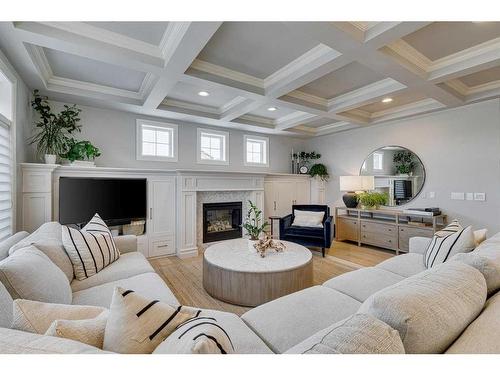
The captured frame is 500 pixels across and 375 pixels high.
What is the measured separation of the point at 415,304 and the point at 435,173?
406 centimetres

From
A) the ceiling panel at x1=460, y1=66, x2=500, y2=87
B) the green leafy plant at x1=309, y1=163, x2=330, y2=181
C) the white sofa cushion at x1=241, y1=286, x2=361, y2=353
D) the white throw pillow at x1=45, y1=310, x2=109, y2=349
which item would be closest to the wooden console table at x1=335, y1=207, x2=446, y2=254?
the green leafy plant at x1=309, y1=163, x2=330, y2=181

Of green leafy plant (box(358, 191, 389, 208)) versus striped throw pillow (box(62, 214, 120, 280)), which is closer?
striped throw pillow (box(62, 214, 120, 280))

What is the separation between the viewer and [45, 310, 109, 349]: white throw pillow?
2.29 ft

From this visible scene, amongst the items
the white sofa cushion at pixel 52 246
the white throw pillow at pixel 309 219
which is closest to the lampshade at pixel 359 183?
the white throw pillow at pixel 309 219

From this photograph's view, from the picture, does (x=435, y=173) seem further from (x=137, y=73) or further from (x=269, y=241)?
(x=137, y=73)

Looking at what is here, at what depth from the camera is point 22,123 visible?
2.70m

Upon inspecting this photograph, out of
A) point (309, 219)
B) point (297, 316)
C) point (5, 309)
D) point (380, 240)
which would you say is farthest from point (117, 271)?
point (380, 240)

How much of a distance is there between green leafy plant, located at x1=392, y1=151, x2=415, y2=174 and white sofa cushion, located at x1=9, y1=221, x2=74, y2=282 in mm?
4848

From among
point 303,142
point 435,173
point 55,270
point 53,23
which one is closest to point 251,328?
point 55,270

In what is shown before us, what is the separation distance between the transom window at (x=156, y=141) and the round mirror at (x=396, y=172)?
149 inches

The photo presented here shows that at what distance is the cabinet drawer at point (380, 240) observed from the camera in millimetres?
3941

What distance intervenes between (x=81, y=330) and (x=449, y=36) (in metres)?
3.23

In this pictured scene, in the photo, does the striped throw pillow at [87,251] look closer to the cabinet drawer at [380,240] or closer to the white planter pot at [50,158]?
the white planter pot at [50,158]

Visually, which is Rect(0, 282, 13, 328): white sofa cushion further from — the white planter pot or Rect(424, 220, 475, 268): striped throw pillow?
the white planter pot
